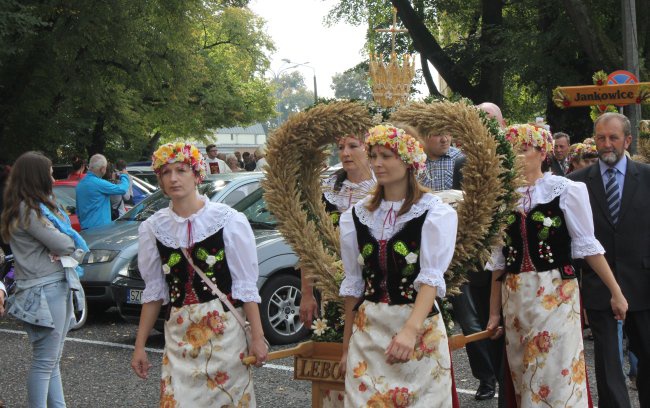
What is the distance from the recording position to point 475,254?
4965 millimetres

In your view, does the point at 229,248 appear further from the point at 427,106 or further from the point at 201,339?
the point at 427,106

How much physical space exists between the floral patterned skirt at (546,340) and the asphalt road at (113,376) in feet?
5.84

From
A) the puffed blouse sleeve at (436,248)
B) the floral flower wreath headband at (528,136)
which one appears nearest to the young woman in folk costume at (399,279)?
the puffed blouse sleeve at (436,248)

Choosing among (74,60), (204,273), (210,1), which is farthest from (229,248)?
(210,1)

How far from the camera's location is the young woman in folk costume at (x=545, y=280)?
18.7ft

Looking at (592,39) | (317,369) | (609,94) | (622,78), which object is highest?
(592,39)

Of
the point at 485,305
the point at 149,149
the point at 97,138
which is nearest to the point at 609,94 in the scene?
the point at 485,305

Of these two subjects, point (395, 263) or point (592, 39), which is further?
point (592, 39)

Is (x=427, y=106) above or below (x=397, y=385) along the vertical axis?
above

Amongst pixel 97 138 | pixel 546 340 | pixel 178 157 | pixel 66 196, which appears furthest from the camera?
pixel 97 138

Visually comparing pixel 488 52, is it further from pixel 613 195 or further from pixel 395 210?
pixel 395 210

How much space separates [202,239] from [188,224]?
121 millimetres

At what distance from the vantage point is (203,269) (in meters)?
5.13

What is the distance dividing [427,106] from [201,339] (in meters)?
1.67
